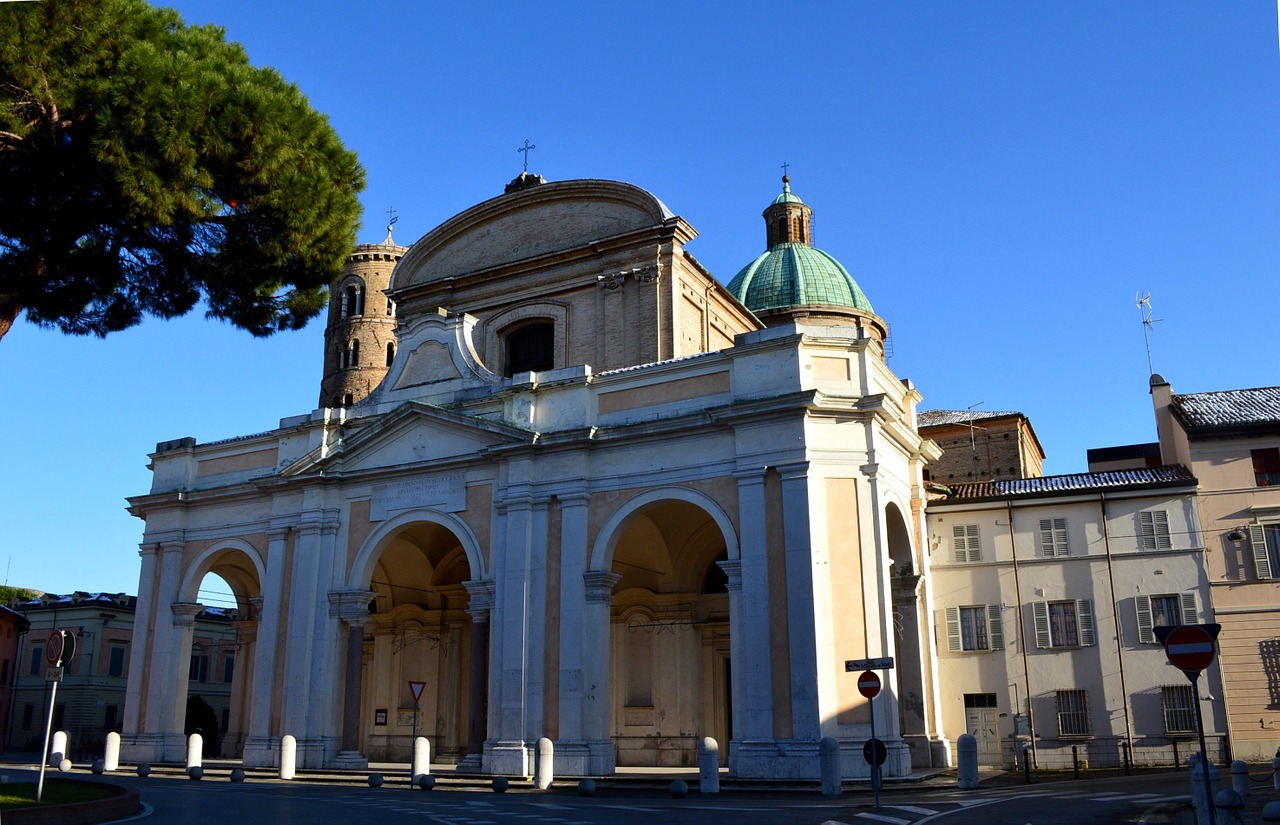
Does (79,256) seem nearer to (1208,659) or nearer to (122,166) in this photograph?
(122,166)

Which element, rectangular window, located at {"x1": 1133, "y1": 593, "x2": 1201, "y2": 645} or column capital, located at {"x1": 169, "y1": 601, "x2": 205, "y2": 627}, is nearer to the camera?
rectangular window, located at {"x1": 1133, "y1": 593, "x2": 1201, "y2": 645}

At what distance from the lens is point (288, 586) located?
23.6m

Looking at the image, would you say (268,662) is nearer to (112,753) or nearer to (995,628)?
(112,753)

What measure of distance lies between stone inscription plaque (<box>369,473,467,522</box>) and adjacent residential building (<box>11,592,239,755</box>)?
23.5 meters

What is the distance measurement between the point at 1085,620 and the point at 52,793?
2040 centimetres

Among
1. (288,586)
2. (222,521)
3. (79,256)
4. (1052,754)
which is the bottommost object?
(1052,754)

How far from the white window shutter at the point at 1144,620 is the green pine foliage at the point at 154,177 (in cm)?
1843

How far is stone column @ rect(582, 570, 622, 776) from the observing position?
19188mm

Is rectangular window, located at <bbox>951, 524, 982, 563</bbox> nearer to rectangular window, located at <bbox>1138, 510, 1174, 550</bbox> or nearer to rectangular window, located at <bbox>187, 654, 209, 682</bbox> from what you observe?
rectangular window, located at <bbox>1138, 510, 1174, 550</bbox>

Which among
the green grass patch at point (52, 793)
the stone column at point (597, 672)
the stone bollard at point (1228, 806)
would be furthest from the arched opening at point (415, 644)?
the stone bollard at point (1228, 806)

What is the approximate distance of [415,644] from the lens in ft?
85.6

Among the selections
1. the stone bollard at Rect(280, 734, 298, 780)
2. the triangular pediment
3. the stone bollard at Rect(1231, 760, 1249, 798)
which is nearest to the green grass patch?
the stone bollard at Rect(280, 734, 298, 780)

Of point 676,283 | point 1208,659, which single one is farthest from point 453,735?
point 1208,659

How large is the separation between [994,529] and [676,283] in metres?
9.54
